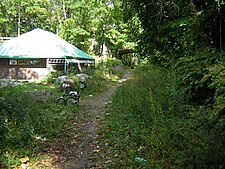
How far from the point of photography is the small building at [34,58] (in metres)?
20.7

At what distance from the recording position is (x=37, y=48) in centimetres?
2108

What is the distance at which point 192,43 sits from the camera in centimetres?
696

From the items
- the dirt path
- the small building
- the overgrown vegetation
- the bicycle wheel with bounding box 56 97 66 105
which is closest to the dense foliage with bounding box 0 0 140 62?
the small building

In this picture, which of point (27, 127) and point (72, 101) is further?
point (72, 101)

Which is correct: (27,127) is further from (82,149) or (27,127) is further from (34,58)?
(34,58)

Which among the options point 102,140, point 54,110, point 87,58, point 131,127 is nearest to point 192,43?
point 131,127

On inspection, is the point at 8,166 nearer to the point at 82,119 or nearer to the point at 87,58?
the point at 82,119

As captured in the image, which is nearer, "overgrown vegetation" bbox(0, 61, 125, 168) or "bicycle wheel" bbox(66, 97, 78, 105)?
"overgrown vegetation" bbox(0, 61, 125, 168)

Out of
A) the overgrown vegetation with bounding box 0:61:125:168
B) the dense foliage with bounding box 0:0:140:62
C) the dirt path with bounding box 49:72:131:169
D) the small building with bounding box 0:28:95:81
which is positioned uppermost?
the dense foliage with bounding box 0:0:140:62

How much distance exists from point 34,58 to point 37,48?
943mm

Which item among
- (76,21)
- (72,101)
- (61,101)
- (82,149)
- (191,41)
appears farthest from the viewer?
(76,21)

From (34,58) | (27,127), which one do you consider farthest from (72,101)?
(34,58)

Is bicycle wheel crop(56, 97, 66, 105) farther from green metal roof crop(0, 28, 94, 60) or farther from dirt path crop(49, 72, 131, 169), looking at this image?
green metal roof crop(0, 28, 94, 60)

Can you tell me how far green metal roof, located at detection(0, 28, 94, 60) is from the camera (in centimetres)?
2058
